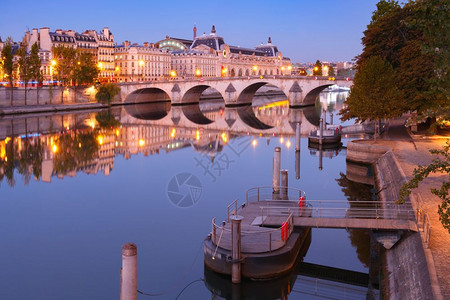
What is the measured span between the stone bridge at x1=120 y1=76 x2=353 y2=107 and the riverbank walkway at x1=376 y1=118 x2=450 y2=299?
3287 centimetres

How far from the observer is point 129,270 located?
1034 cm

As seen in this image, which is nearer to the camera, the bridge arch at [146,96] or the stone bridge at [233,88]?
the stone bridge at [233,88]

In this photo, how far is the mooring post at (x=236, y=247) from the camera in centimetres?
1371

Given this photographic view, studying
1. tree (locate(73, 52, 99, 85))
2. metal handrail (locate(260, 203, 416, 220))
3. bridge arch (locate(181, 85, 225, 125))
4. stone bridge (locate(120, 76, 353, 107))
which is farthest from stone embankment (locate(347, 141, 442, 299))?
tree (locate(73, 52, 99, 85))

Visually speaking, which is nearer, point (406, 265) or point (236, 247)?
point (406, 265)

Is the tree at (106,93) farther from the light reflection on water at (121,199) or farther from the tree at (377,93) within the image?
the tree at (377,93)

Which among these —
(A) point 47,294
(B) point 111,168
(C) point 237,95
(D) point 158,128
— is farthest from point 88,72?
(A) point 47,294

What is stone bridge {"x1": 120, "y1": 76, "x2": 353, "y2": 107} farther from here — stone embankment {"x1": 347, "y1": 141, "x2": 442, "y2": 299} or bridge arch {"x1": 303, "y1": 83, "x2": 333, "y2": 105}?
stone embankment {"x1": 347, "y1": 141, "x2": 442, "y2": 299}

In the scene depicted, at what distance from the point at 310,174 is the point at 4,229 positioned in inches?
Result: 636

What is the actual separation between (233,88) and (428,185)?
208 ft

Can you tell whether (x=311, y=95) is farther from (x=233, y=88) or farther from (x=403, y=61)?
(x=403, y=61)

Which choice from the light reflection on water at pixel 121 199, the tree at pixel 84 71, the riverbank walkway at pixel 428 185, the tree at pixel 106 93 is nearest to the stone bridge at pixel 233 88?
the tree at pixel 106 93

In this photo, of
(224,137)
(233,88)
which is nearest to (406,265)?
(224,137)

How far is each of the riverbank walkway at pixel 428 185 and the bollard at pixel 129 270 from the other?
5623 millimetres
